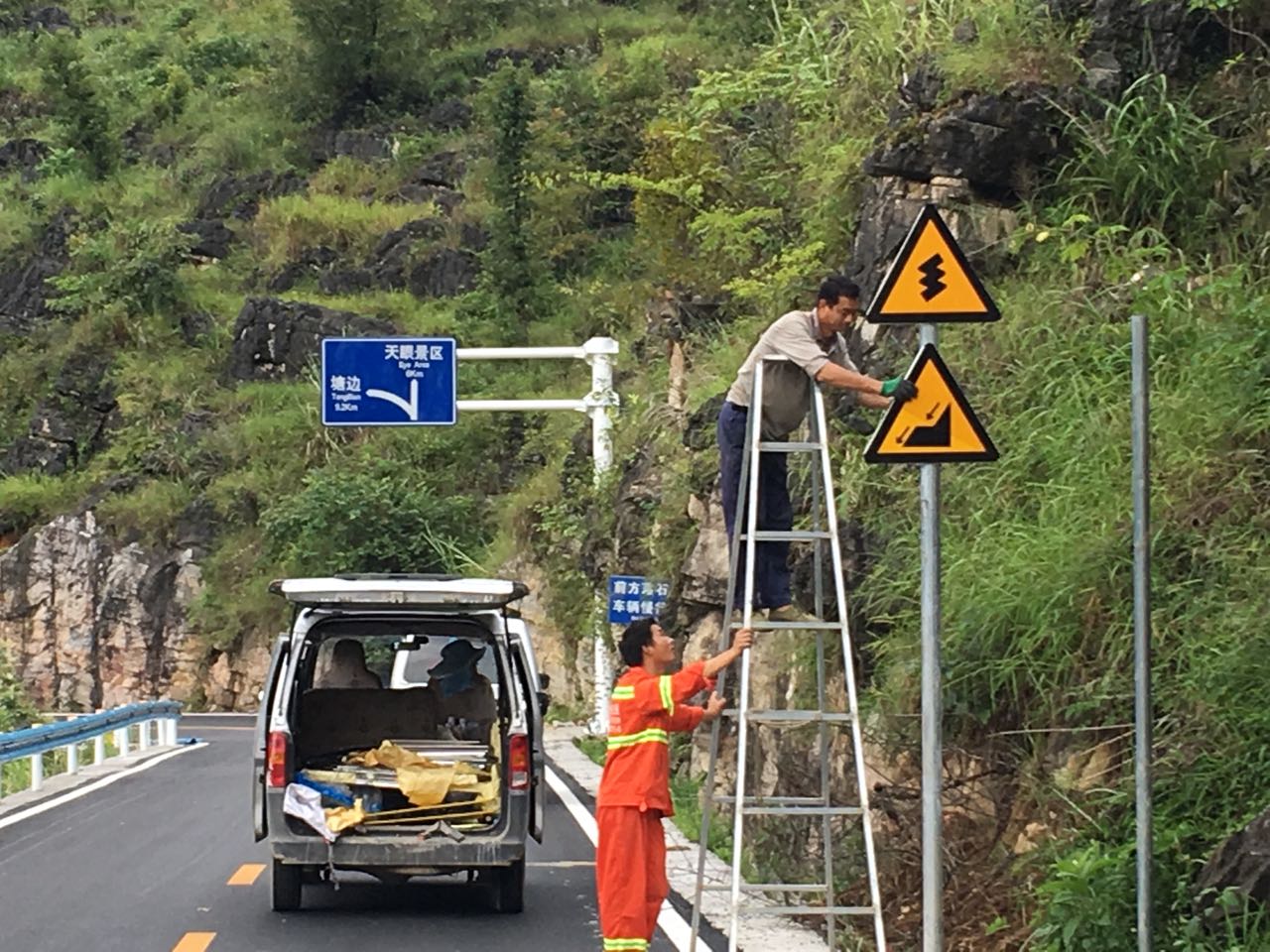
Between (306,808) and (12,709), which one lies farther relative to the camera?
(12,709)

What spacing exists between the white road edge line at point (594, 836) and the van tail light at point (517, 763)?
53 cm

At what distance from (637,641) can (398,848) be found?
3.57 metres

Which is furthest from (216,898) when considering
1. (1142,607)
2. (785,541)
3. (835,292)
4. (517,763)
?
(1142,607)

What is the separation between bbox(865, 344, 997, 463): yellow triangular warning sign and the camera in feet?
25.1

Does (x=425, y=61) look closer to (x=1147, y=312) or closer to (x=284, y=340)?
(x=284, y=340)

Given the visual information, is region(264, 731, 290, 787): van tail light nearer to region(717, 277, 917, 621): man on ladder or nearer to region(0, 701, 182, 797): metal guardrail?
region(717, 277, 917, 621): man on ladder

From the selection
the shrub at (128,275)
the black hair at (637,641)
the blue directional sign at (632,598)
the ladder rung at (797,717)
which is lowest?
the blue directional sign at (632,598)

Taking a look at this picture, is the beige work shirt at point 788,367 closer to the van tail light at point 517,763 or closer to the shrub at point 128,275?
the van tail light at point 517,763

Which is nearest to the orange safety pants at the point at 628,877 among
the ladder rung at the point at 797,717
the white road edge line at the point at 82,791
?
the ladder rung at the point at 797,717

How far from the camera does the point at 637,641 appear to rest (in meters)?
8.67

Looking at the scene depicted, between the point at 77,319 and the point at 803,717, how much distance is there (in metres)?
45.2

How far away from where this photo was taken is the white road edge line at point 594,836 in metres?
10.5

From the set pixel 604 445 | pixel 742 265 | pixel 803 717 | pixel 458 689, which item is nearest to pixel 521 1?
pixel 604 445

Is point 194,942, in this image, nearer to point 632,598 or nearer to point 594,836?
point 594,836
